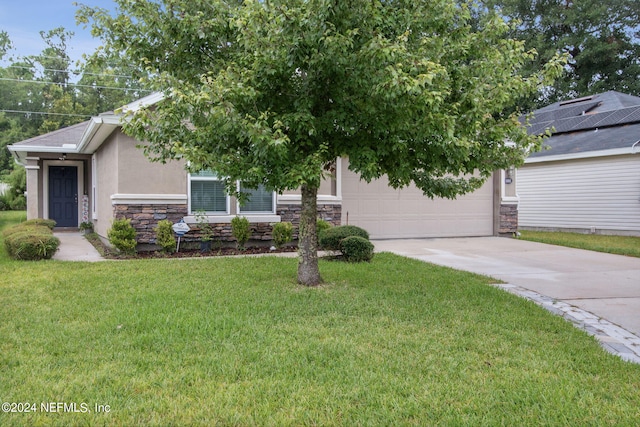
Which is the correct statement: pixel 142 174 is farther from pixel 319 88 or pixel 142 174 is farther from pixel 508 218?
pixel 508 218

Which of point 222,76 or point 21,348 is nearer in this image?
point 21,348

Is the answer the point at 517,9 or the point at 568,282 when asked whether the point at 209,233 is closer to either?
the point at 568,282

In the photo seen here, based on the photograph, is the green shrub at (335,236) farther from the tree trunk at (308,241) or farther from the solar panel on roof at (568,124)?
the solar panel on roof at (568,124)

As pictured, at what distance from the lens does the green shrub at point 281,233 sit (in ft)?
32.1

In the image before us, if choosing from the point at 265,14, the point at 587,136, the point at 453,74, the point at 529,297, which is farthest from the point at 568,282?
the point at 587,136

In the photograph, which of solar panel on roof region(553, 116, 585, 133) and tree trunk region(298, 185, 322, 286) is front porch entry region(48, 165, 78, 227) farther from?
solar panel on roof region(553, 116, 585, 133)

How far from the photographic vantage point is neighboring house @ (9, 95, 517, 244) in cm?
917

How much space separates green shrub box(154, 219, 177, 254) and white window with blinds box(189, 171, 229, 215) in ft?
2.12

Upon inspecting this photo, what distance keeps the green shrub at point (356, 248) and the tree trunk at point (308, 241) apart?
1947mm

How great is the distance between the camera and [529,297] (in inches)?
227

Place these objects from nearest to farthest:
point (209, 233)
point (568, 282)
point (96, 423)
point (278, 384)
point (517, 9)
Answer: point (96, 423) → point (278, 384) → point (568, 282) → point (209, 233) → point (517, 9)

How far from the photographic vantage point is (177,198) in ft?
30.8

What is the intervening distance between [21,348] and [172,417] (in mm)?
1870

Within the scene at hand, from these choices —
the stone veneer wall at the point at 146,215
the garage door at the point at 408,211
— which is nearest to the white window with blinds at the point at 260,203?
the stone veneer wall at the point at 146,215
